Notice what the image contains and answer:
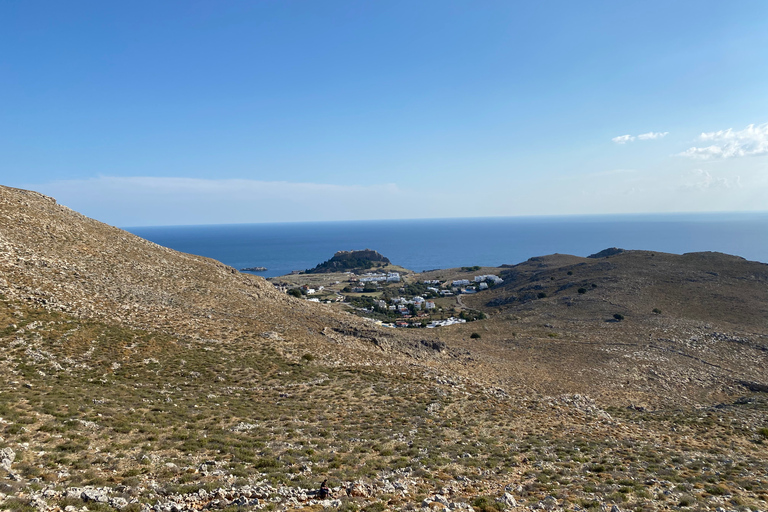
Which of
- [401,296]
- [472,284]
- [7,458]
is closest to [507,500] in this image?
[7,458]

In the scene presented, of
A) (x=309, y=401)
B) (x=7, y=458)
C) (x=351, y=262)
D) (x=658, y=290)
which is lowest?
(x=351, y=262)

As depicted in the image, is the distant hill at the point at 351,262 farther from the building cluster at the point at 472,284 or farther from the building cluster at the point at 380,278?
the building cluster at the point at 472,284

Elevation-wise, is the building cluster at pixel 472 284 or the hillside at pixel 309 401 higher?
the hillside at pixel 309 401

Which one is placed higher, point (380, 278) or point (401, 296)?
point (380, 278)

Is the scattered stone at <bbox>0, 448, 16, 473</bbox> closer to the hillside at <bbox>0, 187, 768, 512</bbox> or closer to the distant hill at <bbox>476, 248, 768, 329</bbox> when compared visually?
the hillside at <bbox>0, 187, 768, 512</bbox>

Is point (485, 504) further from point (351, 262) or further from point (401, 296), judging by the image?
point (351, 262)

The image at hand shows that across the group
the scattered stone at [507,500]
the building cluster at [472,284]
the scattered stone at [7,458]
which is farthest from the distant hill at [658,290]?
the scattered stone at [7,458]
